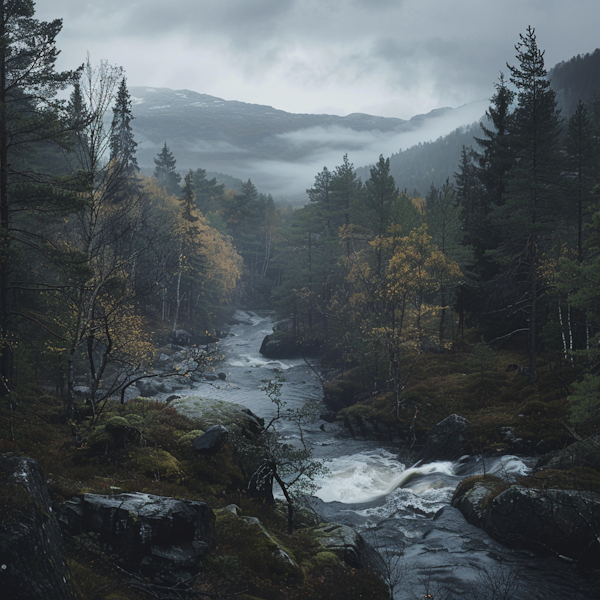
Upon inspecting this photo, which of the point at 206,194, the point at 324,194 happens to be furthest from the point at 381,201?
the point at 206,194

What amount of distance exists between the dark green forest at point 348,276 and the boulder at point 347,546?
2.55 ft

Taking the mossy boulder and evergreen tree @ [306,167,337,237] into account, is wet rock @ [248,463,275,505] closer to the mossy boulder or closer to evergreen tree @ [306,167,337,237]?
the mossy boulder

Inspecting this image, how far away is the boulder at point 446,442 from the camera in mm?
21266

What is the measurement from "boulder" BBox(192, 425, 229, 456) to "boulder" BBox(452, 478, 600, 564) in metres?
8.35

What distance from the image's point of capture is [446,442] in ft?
71.3

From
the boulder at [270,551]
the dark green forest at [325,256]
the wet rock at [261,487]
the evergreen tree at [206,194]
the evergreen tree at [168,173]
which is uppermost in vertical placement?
the evergreen tree at [168,173]

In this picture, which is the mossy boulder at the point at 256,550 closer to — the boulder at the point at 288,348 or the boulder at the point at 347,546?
the boulder at the point at 347,546

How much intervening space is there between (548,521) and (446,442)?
31.0ft

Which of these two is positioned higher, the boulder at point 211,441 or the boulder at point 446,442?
the boulder at point 211,441

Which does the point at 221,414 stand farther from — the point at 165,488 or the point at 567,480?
the point at 567,480

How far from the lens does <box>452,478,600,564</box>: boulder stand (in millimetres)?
11867

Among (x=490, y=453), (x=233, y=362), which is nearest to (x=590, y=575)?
(x=490, y=453)

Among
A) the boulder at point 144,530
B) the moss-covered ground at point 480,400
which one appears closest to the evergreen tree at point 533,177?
the moss-covered ground at point 480,400

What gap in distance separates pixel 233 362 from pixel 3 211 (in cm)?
3350
